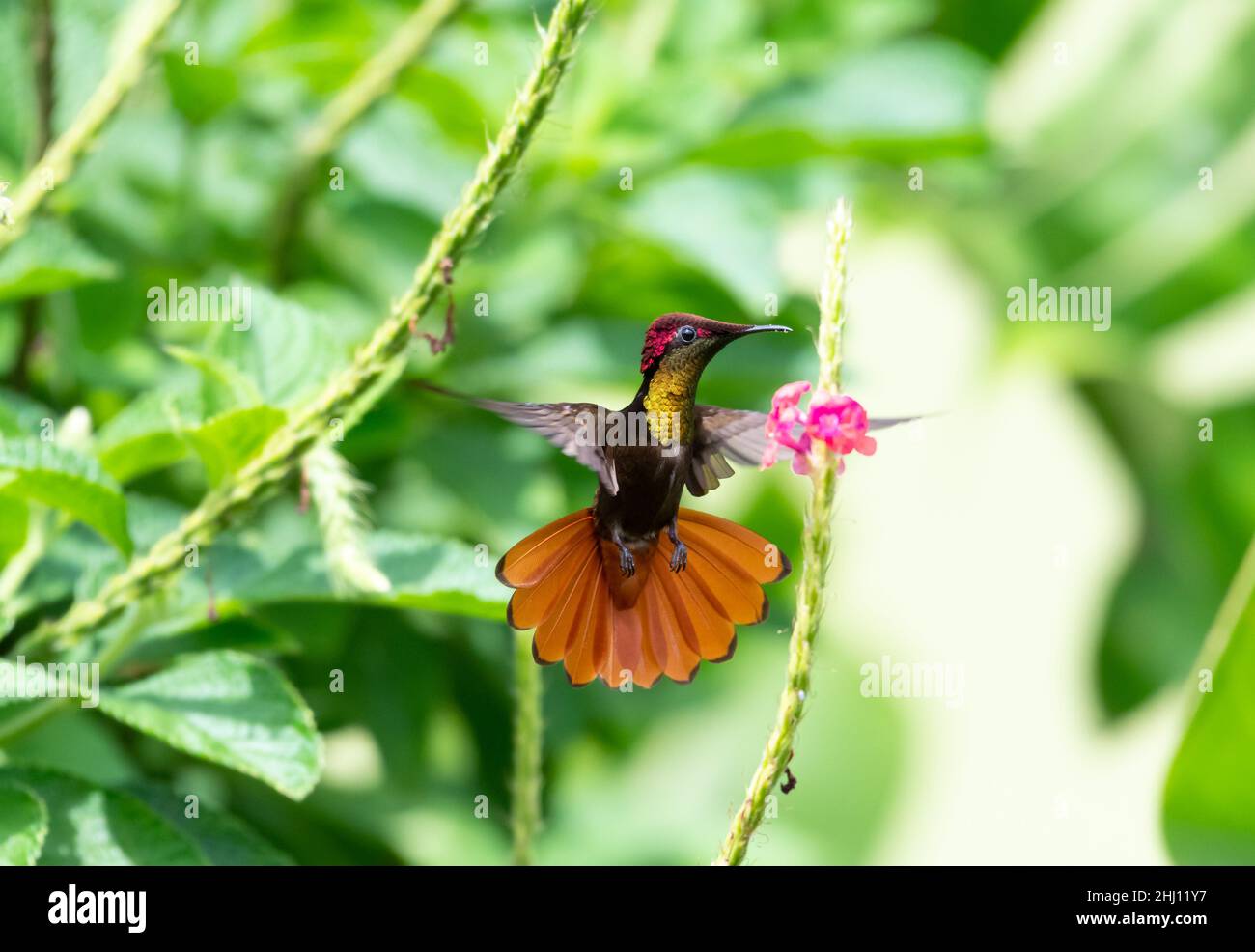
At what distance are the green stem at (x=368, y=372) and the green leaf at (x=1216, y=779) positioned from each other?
37cm

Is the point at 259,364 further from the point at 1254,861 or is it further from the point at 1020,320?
the point at 1020,320

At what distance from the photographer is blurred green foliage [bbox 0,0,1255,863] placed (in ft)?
1.34

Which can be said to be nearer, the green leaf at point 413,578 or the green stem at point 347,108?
the green leaf at point 413,578

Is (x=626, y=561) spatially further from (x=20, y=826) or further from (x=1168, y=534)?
(x=1168, y=534)

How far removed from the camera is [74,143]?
0.38 meters

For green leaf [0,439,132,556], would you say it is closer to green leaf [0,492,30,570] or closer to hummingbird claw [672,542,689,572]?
green leaf [0,492,30,570]

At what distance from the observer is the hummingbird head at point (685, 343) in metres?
0.34

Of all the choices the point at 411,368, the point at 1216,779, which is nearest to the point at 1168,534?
the point at 1216,779

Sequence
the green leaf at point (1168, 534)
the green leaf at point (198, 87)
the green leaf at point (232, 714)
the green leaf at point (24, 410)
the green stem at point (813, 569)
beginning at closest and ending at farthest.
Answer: the green stem at point (813, 569) → the green leaf at point (232, 714) → the green leaf at point (24, 410) → the green leaf at point (198, 87) → the green leaf at point (1168, 534)

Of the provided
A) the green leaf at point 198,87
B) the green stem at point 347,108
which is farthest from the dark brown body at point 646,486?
the green leaf at point 198,87

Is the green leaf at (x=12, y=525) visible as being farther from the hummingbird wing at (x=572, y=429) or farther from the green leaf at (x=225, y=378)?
the hummingbird wing at (x=572, y=429)

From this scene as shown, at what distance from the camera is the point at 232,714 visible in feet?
1.25

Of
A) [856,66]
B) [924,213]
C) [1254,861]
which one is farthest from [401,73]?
[924,213]

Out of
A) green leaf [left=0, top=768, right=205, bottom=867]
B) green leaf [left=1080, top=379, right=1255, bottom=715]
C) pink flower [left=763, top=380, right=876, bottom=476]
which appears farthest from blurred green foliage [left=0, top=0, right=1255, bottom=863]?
green leaf [left=1080, top=379, right=1255, bottom=715]
